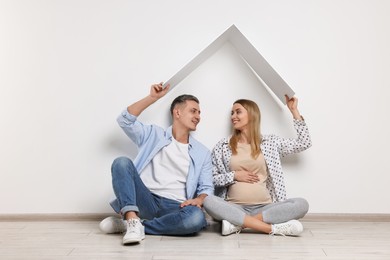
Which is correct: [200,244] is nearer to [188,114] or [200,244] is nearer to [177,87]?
[188,114]

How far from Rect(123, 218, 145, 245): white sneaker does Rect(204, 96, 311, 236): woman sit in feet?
1.26

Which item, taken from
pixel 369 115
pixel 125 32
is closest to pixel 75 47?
pixel 125 32

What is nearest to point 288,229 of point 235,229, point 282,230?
point 282,230

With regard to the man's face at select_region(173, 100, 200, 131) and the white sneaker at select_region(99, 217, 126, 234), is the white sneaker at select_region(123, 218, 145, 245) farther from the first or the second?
the man's face at select_region(173, 100, 200, 131)

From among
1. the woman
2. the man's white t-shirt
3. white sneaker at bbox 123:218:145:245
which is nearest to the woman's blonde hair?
the woman

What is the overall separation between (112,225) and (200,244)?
1.57 ft

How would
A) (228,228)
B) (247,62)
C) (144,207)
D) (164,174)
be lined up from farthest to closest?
(247,62) → (164,174) → (144,207) → (228,228)

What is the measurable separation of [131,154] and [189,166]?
385mm

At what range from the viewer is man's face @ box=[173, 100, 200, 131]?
108 inches

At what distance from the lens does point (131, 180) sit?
8.05ft

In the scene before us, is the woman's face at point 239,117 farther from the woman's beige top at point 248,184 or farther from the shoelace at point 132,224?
the shoelace at point 132,224

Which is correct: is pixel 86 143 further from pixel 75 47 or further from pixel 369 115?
pixel 369 115

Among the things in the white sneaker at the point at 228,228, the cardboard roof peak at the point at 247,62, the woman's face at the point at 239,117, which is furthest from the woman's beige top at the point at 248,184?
the cardboard roof peak at the point at 247,62

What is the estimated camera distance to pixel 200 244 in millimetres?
2287
